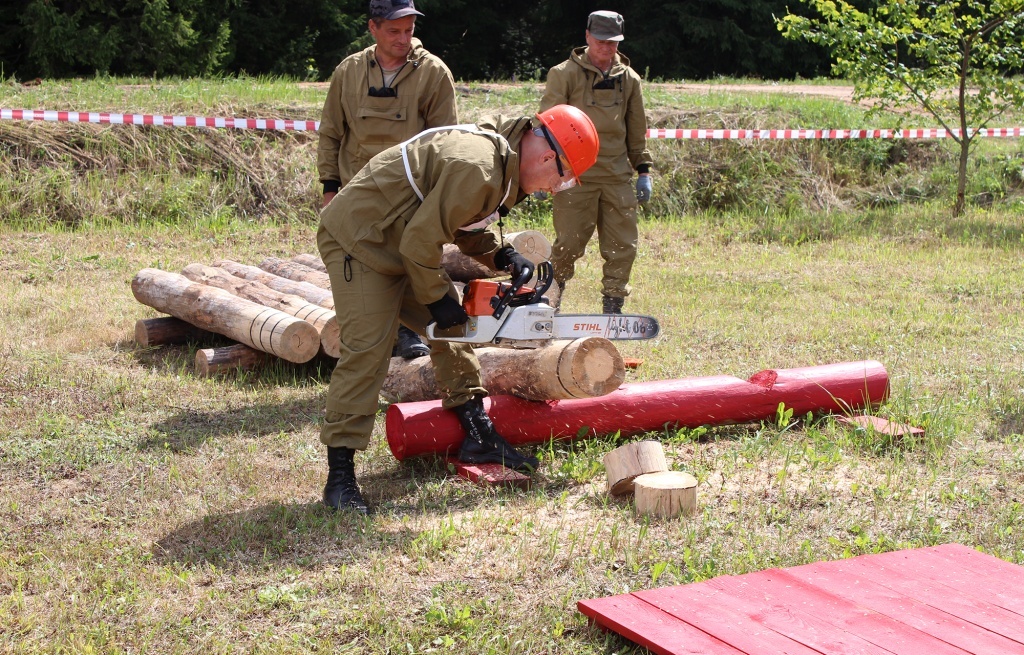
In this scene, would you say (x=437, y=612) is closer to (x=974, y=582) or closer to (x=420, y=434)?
(x=420, y=434)

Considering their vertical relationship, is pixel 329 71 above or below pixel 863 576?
above

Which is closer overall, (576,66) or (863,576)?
(863,576)

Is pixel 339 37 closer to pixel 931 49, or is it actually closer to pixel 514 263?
pixel 931 49

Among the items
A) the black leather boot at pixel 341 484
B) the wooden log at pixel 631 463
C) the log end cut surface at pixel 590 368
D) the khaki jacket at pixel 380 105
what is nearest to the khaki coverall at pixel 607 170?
the khaki jacket at pixel 380 105

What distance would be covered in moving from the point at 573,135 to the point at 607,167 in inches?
135

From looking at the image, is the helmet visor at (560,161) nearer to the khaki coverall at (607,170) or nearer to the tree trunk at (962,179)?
the khaki coverall at (607,170)

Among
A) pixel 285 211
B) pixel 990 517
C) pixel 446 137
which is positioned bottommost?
pixel 990 517

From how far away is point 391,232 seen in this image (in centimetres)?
460

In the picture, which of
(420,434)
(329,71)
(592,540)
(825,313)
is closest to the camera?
(592,540)

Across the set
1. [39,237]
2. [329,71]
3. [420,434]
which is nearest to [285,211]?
[39,237]

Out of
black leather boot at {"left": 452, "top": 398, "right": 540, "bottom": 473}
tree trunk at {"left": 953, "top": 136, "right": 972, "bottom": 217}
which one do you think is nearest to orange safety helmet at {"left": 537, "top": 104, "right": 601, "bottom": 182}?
black leather boot at {"left": 452, "top": 398, "right": 540, "bottom": 473}

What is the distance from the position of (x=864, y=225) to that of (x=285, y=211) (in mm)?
7047

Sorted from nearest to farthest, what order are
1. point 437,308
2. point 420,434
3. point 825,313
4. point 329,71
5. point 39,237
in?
point 437,308 → point 420,434 → point 825,313 → point 39,237 → point 329,71

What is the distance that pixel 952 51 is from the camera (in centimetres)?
1330
